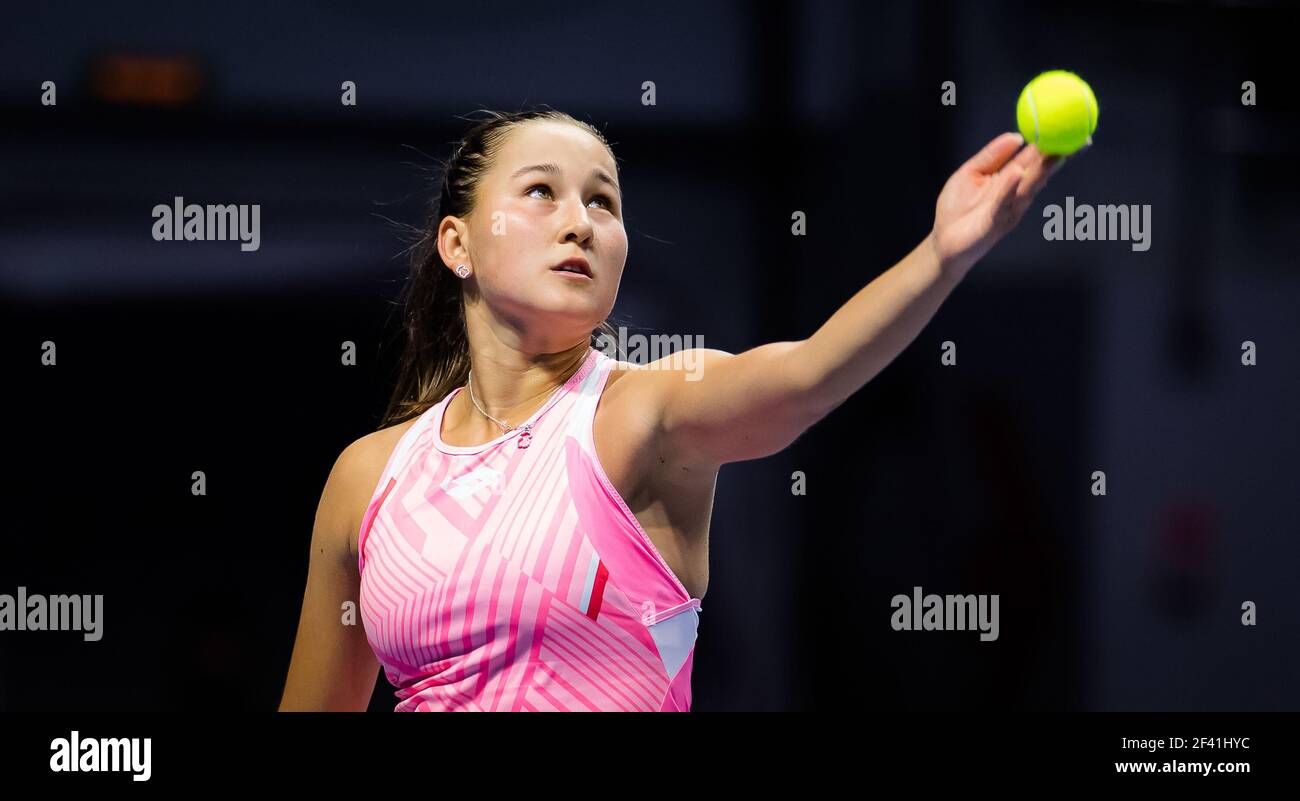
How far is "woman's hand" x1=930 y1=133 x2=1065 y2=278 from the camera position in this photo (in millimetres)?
1356

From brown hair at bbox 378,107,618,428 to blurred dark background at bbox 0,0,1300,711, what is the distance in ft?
2.13

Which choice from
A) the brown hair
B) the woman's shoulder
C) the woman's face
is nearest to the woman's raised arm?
the woman's shoulder

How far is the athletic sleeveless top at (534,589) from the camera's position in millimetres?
1688

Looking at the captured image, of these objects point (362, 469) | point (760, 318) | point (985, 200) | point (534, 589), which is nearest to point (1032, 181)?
point (985, 200)

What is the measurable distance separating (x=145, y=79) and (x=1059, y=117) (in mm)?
2216

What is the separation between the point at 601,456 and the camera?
1.72 metres

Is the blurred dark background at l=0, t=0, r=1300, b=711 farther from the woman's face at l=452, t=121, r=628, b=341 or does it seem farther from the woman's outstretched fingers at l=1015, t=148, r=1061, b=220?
the woman's outstretched fingers at l=1015, t=148, r=1061, b=220

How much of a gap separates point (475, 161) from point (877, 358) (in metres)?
0.88

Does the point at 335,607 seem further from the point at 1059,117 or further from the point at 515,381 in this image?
the point at 1059,117

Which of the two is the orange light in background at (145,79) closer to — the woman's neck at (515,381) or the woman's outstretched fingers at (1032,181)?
the woman's neck at (515,381)

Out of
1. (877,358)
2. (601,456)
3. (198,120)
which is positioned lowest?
(601,456)

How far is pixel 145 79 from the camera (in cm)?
288
